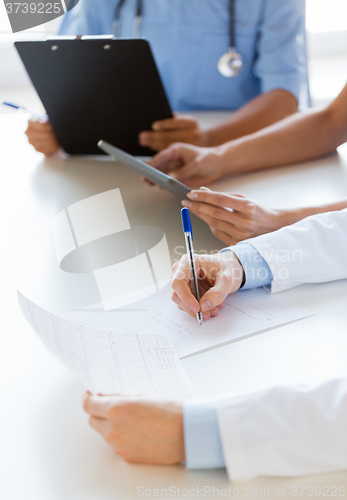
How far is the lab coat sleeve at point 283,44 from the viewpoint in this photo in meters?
1.39

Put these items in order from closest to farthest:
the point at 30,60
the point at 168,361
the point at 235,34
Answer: the point at 168,361 < the point at 30,60 < the point at 235,34

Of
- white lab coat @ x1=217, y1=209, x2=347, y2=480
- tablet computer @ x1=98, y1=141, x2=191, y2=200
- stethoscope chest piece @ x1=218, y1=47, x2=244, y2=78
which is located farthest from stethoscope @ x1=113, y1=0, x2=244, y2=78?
white lab coat @ x1=217, y1=209, x2=347, y2=480

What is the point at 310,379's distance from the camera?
0.48 m

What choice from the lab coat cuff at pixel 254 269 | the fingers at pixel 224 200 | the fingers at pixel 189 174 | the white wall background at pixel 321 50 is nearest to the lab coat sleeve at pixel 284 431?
the lab coat cuff at pixel 254 269

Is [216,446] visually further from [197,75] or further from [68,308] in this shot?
[197,75]

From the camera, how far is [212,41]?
1498 millimetres

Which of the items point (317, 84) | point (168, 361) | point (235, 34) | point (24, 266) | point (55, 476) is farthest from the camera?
point (317, 84)

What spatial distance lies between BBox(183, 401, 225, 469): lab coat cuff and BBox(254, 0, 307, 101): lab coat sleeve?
1.21 metres

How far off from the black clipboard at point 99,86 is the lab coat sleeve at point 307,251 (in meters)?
0.57

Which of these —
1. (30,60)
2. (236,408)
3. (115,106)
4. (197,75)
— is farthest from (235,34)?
(236,408)

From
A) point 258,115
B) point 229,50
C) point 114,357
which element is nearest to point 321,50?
point 229,50

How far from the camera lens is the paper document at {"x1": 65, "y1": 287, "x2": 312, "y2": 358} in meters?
0.56

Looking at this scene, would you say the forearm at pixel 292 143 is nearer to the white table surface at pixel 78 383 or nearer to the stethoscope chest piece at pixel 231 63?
the white table surface at pixel 78 383

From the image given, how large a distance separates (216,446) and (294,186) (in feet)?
2.30
